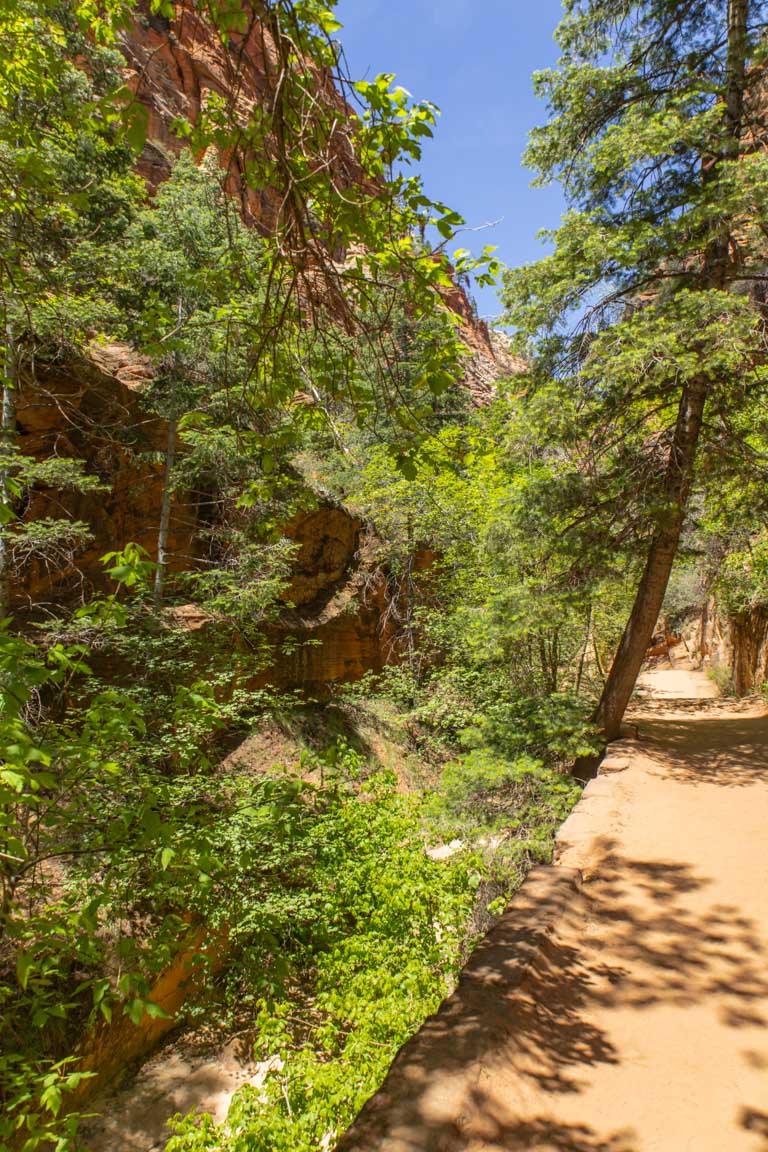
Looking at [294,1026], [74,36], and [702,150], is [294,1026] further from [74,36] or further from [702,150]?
[74,36]

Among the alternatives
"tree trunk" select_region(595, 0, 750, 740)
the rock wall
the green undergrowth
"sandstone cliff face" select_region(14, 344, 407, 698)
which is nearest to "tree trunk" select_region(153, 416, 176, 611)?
"sandstone cliff face" select_region(14, 344, 407, 698)

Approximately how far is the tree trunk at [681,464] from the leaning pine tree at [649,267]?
0.02 meters

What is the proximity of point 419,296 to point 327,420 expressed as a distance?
775 millimetres

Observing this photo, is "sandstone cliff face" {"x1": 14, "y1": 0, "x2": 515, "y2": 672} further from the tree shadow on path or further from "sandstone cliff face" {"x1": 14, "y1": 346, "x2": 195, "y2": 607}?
the tree shadow on path

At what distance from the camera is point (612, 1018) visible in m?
2.74

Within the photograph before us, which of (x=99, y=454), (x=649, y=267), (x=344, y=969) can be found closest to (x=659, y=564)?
(x=649, y=267)

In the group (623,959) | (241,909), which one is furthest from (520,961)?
(241,909)

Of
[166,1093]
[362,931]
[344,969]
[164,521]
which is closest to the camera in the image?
[344,969]

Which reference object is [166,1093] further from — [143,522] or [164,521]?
[143,522]

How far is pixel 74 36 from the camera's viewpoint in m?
7.77

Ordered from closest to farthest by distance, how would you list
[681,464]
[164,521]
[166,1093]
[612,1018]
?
[612,1018]
[166,1093]
[681,464]
[164,521]

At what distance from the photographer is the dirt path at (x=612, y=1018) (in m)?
2.06

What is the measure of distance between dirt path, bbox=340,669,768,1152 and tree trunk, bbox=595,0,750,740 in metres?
3.07

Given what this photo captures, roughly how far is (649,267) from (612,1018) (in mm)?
8240
